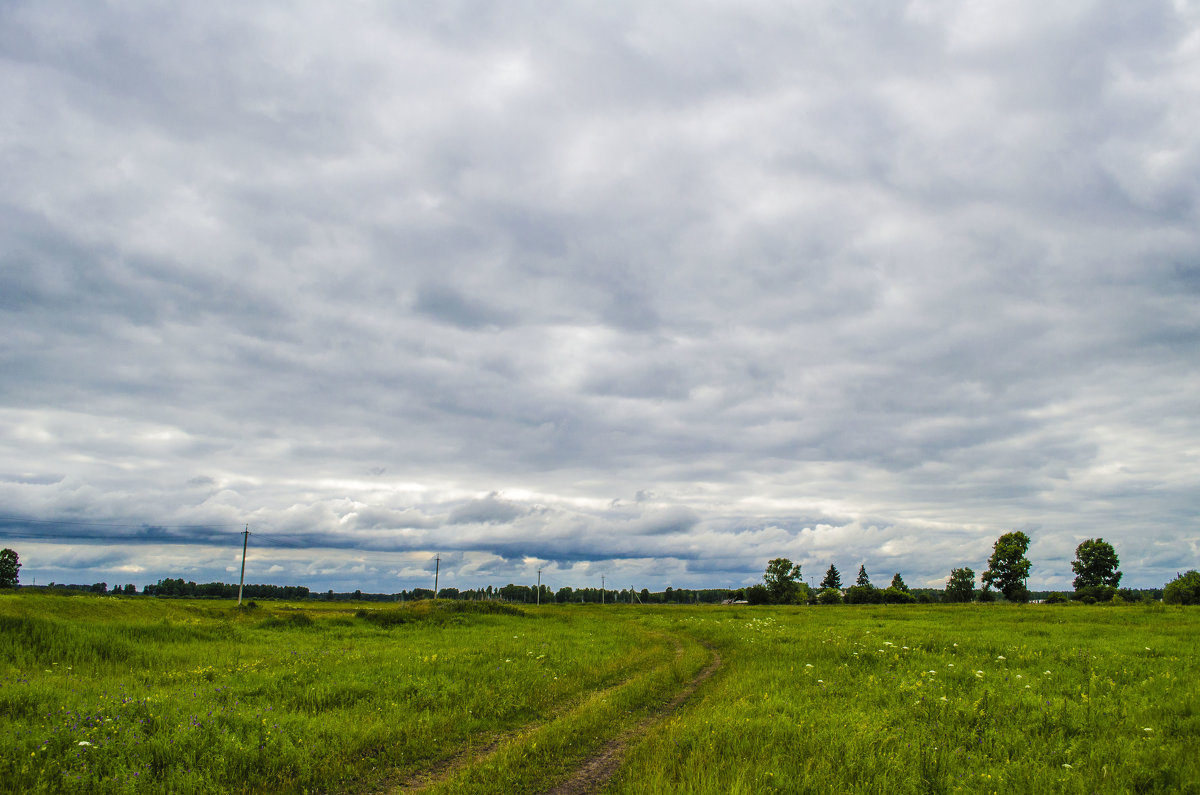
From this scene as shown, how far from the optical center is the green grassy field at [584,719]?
31.7ft

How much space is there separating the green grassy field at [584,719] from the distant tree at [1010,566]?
9247 centimetres

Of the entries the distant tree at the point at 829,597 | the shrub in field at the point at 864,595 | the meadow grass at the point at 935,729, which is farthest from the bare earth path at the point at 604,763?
the distant tree at the point at 829,597

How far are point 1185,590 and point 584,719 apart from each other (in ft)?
395

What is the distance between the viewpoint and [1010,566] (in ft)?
332

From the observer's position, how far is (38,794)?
8.82 m

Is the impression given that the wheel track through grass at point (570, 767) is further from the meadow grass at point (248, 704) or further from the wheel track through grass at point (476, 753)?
the meadow grass at point (248, 704)

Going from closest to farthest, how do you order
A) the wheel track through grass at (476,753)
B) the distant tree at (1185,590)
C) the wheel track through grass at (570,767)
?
the wheel track through grass at (570,767)
the wheel track through grass at (476,753)
the distant tree at (1185,590)

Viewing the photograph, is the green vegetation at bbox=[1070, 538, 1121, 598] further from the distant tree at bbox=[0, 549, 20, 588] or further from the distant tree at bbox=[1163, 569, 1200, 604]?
the distant tree at bbox=[0, 549, 20, 588]

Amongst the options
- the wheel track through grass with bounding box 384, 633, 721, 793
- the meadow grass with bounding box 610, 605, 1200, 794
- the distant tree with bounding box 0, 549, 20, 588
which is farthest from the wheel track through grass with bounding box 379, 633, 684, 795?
the distant tree with bounding box 0, 549, 20, 588

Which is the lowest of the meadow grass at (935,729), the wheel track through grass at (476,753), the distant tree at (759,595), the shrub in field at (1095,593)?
the distant tree at (759,595)

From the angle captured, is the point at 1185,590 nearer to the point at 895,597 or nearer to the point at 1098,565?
the point at 1098,565

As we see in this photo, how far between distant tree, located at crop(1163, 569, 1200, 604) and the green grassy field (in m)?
96.7

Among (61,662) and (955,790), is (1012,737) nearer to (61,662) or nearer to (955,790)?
(955,790)

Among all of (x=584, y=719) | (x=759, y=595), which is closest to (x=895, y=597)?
(x=759, y=595)
